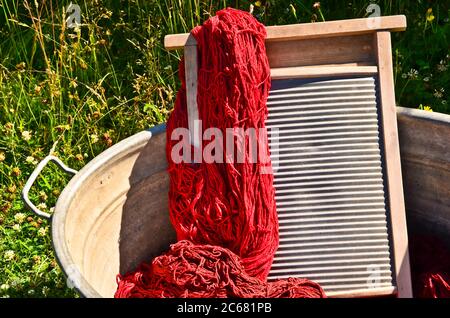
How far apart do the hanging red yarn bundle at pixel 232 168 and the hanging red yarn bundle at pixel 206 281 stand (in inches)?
5.1

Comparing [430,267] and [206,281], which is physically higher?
[206,281]

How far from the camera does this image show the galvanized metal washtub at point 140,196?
3.20 metres

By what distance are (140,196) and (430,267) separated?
4.44ft

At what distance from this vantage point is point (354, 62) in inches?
137

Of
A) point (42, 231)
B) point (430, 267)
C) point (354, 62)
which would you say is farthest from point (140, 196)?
point (430, 267)

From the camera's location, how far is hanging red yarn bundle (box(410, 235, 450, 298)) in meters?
3.38

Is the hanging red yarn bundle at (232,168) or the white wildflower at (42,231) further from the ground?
the hanging red yarn bundle at (232,168)

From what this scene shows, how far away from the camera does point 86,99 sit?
4469 millimetres

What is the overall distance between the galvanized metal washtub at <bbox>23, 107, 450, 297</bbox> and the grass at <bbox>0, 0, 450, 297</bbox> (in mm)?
644

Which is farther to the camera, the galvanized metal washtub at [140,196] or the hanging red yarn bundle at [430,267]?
the hanging red yarn bundle at [430,267]

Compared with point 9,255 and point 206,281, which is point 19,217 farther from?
point 206,281

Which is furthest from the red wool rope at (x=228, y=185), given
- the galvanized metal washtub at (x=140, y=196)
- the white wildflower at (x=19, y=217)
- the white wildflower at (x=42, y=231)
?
the white wildflower at (x=19, y=217)

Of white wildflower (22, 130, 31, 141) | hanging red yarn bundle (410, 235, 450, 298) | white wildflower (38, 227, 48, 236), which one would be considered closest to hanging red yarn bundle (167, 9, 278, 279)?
hanging red yarn bundle (410, 235, 450, 298)

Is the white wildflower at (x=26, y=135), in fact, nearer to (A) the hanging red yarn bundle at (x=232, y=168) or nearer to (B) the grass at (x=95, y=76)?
(B) the grass at (x=95, y=76)
